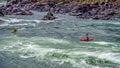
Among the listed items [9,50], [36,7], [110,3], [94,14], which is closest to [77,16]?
[94,14]

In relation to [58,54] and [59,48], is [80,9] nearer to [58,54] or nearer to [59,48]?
[59,48]

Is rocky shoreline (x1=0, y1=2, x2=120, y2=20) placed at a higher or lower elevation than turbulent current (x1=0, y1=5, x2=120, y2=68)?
lower

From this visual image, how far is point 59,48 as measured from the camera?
38.1 meters

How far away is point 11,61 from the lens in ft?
106

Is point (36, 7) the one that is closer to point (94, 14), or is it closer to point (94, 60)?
point (94, 14)

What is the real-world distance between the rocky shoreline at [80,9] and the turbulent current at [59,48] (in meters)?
13.8

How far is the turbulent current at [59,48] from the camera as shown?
31.1 meters

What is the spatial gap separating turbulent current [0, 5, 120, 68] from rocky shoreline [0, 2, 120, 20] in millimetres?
13829

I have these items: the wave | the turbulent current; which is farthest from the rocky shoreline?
the wave

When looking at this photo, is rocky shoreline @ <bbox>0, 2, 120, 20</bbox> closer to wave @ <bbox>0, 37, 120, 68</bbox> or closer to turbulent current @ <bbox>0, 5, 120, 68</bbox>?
turbulent current @ <bbox>0, 5, 120, 68</bbox>

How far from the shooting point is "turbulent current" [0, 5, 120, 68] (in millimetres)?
31078

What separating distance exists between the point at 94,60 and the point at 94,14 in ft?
148

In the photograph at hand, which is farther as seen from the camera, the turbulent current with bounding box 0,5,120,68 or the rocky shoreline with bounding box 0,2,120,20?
the rocky shoreline with bounding box 0,2,120,20

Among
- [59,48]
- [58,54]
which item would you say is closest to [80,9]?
[59,48]
